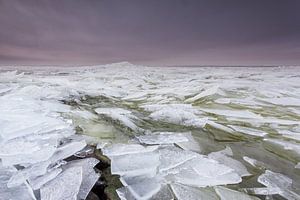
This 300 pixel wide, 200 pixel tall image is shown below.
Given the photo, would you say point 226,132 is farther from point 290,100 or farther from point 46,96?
point 46,96

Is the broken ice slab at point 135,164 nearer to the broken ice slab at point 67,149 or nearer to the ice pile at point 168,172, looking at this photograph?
the ice pile at point 168,172

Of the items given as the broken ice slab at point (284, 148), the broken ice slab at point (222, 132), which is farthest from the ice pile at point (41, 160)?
the broken ice slab at point (284, 148)

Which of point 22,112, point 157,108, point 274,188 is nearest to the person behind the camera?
point 274,188

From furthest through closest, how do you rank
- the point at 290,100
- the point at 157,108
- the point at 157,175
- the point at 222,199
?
the point at 290,100
the point at 157,108
the point at 157,175
the point at 222,199

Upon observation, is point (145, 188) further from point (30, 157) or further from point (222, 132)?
point (222, 132)

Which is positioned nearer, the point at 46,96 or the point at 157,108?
the point at 157,108

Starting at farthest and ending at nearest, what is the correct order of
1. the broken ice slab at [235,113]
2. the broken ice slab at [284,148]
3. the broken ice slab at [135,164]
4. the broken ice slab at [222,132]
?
the broken ice slab at [235,113]
the broken ice slab at [222,132]
the broken ice slab at [284,148]
the broken ice slab at [135,164]

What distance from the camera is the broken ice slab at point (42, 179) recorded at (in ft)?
5.41

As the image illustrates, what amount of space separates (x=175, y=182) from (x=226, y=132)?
130 centimetres

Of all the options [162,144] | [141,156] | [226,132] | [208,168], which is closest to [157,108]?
[226,132]

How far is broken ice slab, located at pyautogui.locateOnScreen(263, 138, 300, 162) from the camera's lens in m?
2.24

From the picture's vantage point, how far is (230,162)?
6.68 ft

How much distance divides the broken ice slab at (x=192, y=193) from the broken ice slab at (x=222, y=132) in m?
1.07

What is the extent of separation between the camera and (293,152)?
229 centimetres
